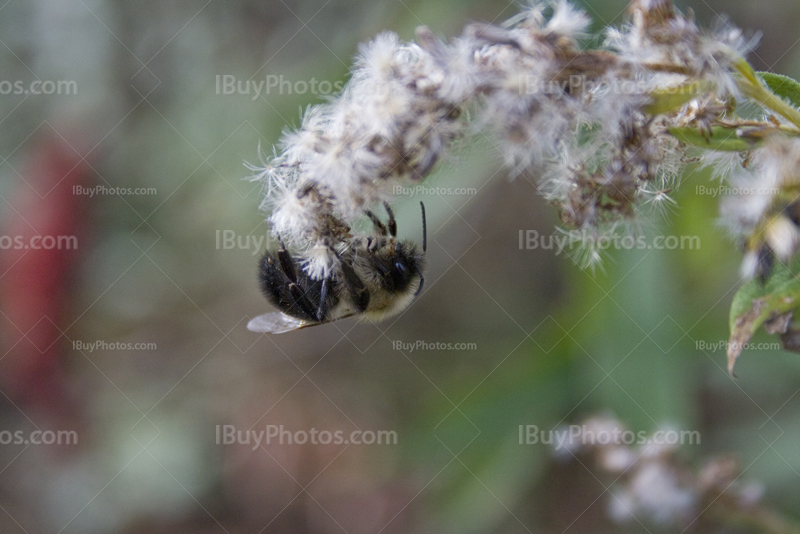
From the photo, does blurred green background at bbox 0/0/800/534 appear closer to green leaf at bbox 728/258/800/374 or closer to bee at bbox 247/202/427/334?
bee at bbox 247/202/427/334

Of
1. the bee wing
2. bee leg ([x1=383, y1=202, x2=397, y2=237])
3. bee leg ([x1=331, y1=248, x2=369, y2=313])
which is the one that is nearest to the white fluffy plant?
bee leg ([x1=383, y1=202, x2=397, y2=237])

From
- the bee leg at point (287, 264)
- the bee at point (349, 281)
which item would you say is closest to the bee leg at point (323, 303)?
the bee at point (349, 281)

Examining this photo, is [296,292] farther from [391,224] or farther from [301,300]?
[391,224]

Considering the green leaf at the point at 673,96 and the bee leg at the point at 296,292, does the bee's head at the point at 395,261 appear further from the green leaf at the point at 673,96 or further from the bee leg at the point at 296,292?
the green leaf at the point at 673,96

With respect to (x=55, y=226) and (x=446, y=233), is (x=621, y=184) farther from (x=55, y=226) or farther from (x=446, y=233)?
(x=55, y=226)

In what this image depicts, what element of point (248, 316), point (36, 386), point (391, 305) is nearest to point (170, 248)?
point (248, 316)

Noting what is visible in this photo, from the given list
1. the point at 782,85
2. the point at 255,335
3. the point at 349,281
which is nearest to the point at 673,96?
the point at 782,85
